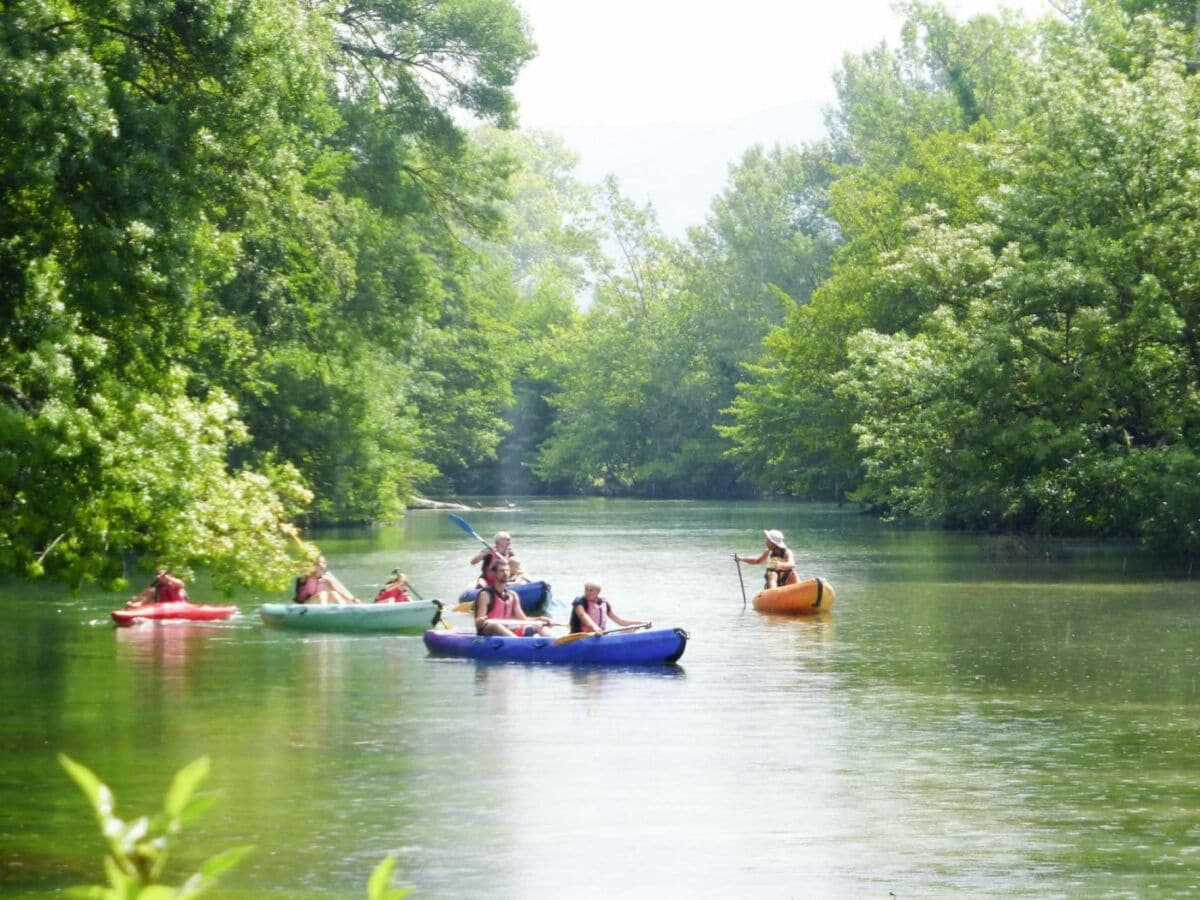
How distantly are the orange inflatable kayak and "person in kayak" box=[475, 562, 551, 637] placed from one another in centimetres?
631

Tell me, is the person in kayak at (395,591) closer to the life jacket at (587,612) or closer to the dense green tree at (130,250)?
the dense green tree at (130,250)

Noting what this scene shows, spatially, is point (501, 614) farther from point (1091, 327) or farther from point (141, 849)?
point (141, 849)

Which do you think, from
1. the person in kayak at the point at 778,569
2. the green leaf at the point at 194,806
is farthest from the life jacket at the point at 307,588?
the green leaf at the point at 194,806

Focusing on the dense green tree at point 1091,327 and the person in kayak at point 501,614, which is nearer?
the person in kayak at point 501,614

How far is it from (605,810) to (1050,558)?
29.4 meters

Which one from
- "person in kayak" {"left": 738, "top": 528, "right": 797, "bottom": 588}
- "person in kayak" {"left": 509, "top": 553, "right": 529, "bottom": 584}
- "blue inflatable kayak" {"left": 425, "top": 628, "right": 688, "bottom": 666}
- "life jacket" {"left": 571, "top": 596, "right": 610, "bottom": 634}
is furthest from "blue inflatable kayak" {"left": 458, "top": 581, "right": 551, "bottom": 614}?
"life jacket" {"left": 571, "top": 596, "right": 610, "bottom": 634}

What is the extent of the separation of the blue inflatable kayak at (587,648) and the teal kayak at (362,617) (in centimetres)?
329

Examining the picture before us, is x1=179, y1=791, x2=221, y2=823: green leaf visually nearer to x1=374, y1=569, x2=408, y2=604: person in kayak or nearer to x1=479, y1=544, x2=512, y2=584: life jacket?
x1=479, y1=544, x2=512, y2=584: life jacket

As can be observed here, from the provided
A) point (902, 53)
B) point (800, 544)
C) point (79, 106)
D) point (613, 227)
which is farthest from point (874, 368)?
point (613, 227)

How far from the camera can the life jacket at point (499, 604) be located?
23.0 metres

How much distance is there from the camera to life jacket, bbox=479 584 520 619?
22975 millimetres

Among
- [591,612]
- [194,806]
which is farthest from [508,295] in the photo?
[194,806]

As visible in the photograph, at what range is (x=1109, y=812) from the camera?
12484 millimetres

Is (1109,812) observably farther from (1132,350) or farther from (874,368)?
(874,368)
